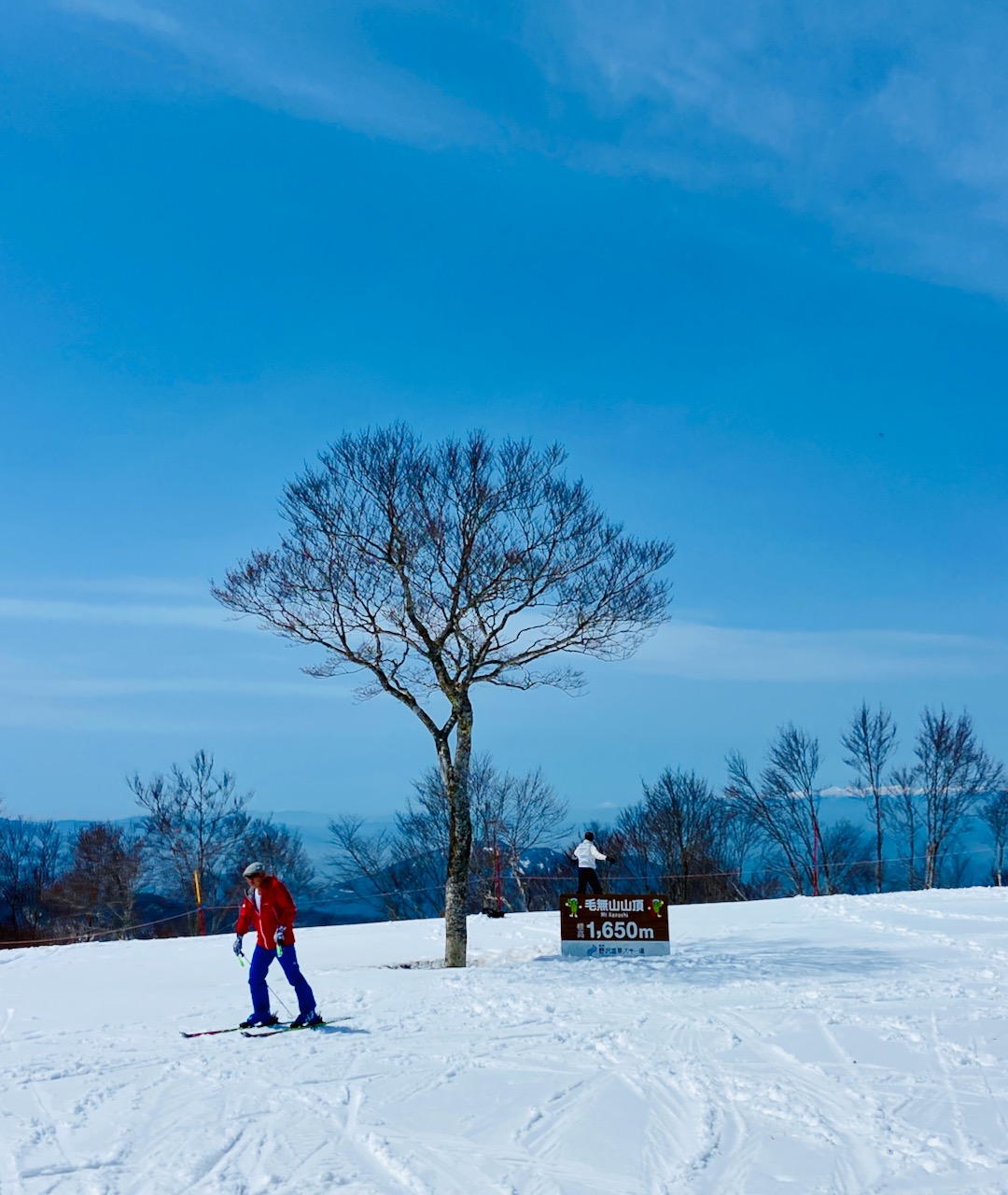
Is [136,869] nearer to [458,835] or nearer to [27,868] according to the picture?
[27,868]

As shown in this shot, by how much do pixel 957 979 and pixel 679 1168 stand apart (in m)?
8.25

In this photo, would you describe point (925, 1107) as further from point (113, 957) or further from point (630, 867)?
point (630, 867)

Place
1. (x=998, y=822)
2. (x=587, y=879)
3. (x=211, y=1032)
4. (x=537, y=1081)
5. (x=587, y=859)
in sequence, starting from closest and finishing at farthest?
(x=537, y=1081) < (x=211, y=1032) < (x=587, y=859) < (x=587, y=879) < (x=998, y=822)

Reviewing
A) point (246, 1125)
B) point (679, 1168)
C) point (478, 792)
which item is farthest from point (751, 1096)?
point (478, 792)

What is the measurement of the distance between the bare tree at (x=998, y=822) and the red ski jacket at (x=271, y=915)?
54.1 meters

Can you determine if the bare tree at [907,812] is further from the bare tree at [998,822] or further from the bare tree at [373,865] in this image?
the bare tree at [373,865]

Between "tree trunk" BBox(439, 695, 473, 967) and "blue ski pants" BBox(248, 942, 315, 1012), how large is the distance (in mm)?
5810

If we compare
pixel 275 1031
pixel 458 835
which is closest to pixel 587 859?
pixel 458 835

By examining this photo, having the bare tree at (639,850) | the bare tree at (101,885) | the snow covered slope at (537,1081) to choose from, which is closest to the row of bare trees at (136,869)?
the bare tree at (101,885)

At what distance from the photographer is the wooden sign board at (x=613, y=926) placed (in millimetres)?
16359

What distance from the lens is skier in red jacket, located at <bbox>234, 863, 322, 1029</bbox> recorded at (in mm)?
10430

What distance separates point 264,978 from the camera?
34.6 feet

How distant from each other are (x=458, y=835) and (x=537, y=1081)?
830 centimetres

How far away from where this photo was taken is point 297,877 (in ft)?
205
